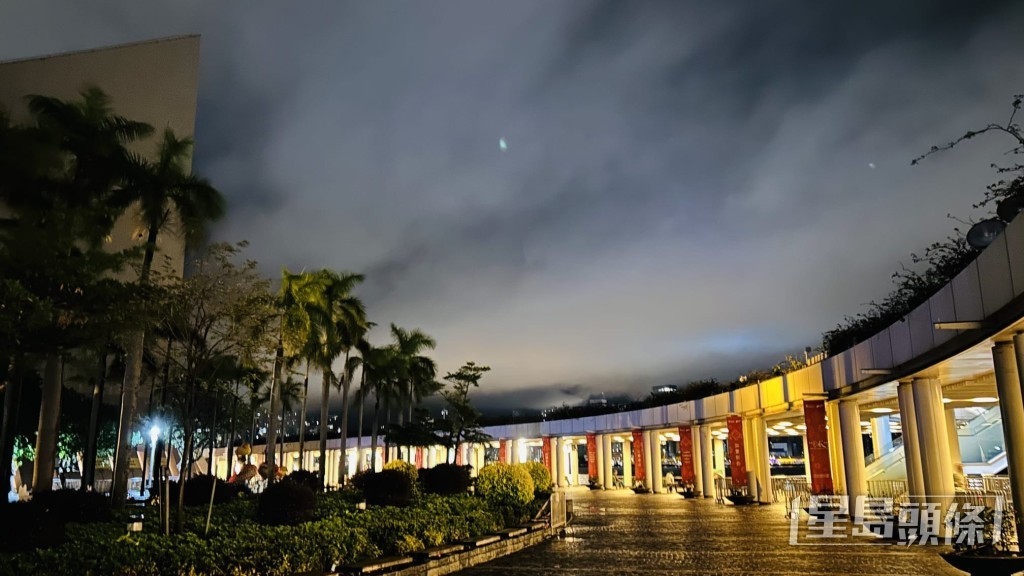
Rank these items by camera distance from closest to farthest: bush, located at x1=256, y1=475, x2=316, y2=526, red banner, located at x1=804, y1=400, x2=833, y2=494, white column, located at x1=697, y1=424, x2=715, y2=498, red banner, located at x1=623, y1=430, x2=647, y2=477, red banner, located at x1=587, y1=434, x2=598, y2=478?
bush, located at x1=256, y1=475, x2=316, y2=526 → red banner, located at x1=804, y1=400, x2=833, y2=494 → white column, located at x1=697, y1=424, x2=715, y2=498 → red banner, located at x1=623, y1=430, x2=647, y2=477 → red banner, located at x1=587, y1=434, x2=598, y2=478

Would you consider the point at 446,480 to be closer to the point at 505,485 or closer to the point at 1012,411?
the point at 505,485

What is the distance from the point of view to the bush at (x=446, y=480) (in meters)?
19.7

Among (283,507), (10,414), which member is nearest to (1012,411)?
(283,507)

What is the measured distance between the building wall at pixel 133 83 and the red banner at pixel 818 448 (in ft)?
62.2

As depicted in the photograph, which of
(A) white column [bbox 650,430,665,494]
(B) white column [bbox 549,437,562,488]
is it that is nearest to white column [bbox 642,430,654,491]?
(A) white column [bbox 650,430,665,494]

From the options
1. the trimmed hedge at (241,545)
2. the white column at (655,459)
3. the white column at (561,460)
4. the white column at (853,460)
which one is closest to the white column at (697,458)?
the white column at (655,459)

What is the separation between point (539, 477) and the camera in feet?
74.4

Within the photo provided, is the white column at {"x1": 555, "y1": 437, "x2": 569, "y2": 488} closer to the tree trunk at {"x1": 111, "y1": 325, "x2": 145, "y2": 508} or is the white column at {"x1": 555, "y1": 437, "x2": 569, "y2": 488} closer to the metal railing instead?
the metal railing

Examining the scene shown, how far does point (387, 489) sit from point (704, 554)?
7046mm

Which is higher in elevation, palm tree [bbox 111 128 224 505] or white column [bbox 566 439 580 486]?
palm tree [bbox 111 128 224 505]

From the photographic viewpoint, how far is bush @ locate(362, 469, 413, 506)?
16.9 meters

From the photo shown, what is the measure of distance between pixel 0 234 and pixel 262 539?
24.0 ft

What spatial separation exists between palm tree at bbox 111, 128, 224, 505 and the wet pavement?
10266 millimetres

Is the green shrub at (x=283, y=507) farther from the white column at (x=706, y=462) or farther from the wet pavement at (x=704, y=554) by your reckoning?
the white column at (x=706, y=462)
